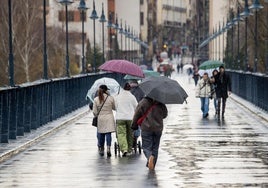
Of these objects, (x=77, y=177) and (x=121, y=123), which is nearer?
(x=77, y=177)

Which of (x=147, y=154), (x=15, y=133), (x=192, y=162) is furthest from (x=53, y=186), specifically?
(x=15, y=133)

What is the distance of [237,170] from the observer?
22328mm

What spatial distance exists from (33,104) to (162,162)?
10844 millimetres

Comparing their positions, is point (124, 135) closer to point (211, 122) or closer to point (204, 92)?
point (211, 122)

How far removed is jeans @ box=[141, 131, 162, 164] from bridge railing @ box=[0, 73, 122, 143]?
6692mm

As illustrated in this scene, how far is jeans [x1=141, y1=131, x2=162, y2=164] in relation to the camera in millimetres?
22719

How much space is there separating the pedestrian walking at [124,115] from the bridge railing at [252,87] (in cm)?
1968

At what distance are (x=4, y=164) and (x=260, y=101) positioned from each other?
2563 cm

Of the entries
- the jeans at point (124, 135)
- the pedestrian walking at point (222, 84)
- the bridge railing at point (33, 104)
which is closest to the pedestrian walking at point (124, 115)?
the jeans at point (124, 135)

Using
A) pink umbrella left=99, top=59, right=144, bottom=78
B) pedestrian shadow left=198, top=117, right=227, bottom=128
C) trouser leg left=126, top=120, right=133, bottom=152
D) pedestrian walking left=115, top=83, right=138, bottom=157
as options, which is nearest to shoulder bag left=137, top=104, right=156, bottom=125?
pedestrian walking left=115, top=83, right=138, bottom=157

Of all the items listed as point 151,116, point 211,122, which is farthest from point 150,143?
point 211,122

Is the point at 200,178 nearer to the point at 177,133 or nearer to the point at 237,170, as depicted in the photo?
the point at 237,170

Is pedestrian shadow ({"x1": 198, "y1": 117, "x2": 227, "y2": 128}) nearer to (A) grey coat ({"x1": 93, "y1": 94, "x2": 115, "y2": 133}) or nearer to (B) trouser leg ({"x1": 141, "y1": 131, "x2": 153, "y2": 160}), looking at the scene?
(A) grey coat ({"x1": 93, "y1": 94, "x2": 115, "y2": 133})

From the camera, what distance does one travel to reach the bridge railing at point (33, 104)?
96.5ft
